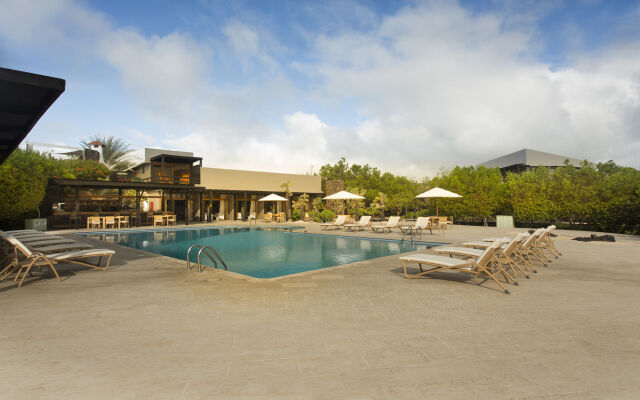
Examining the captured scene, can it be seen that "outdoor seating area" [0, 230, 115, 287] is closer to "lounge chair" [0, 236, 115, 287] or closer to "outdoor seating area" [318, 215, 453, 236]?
"lounge chair" [0, 236, 115, 287]

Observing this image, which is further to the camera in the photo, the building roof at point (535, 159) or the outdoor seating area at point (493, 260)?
the building roof at point (535, 159)

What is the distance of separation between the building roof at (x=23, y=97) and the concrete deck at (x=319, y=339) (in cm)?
260

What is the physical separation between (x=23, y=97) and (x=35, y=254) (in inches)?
105

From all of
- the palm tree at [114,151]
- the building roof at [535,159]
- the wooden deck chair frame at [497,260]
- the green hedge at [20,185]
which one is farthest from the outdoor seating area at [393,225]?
the palm tree at [114,151]

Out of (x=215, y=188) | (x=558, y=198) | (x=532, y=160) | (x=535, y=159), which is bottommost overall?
(x=558, y=198)

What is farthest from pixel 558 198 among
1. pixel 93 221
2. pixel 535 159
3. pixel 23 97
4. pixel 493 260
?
pixel 93 221

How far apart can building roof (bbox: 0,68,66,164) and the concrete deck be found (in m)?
2.60

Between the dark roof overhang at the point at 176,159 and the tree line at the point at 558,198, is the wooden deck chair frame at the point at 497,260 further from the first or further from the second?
the dark roof overhang at the point at 176,159

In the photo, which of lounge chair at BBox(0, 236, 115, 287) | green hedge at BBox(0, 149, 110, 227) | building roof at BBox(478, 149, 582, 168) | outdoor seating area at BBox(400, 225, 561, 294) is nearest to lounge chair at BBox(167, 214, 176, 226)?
green hedge at BBox(0, 149, 110, 227)

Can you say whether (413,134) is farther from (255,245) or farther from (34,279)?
(34,279)

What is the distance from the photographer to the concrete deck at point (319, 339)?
7.13 ft

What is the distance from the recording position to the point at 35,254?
5395mm

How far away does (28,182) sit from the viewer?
48.2 feet

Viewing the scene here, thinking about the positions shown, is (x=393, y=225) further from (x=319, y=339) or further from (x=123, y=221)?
(x=123, y=221)
